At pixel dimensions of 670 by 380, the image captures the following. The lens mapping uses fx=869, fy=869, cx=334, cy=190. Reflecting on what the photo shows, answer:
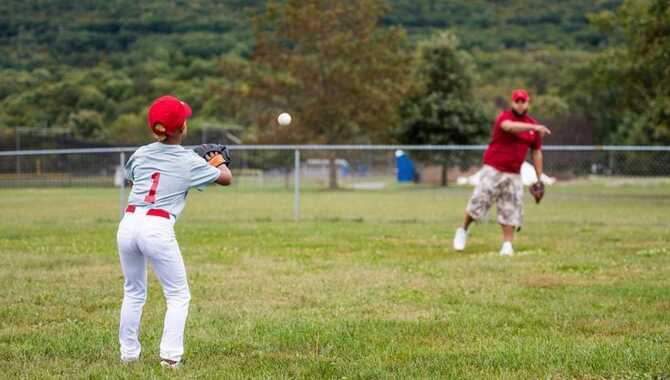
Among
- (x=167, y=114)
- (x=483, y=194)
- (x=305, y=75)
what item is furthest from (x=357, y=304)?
(x=305, y=75)

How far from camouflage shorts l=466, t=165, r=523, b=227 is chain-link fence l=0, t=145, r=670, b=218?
483 centimetres

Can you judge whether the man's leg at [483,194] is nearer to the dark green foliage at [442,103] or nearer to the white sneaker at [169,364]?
the white sneaker at [169,364]

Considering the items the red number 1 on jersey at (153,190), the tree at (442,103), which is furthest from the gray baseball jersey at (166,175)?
the tree at (442,103)

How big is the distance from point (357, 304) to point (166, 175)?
289cm

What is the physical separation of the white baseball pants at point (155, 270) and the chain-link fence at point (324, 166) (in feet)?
34.4

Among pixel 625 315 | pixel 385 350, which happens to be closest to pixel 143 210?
pixel 385 350

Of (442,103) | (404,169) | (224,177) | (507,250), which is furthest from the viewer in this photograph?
(442,103)

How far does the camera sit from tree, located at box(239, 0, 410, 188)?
48.5 metres

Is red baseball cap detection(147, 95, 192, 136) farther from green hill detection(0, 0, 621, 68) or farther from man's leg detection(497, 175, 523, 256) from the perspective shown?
green hill detection(0, 0, 621, 68)

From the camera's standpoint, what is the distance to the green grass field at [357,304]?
17.5 feet

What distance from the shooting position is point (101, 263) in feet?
33.8

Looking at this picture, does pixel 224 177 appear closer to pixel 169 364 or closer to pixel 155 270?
pixel 155 270

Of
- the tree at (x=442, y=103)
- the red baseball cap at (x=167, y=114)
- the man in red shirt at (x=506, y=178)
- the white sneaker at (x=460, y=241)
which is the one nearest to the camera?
the red baseball cap at (x=167, y=114)

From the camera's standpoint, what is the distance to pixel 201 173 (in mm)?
5223
